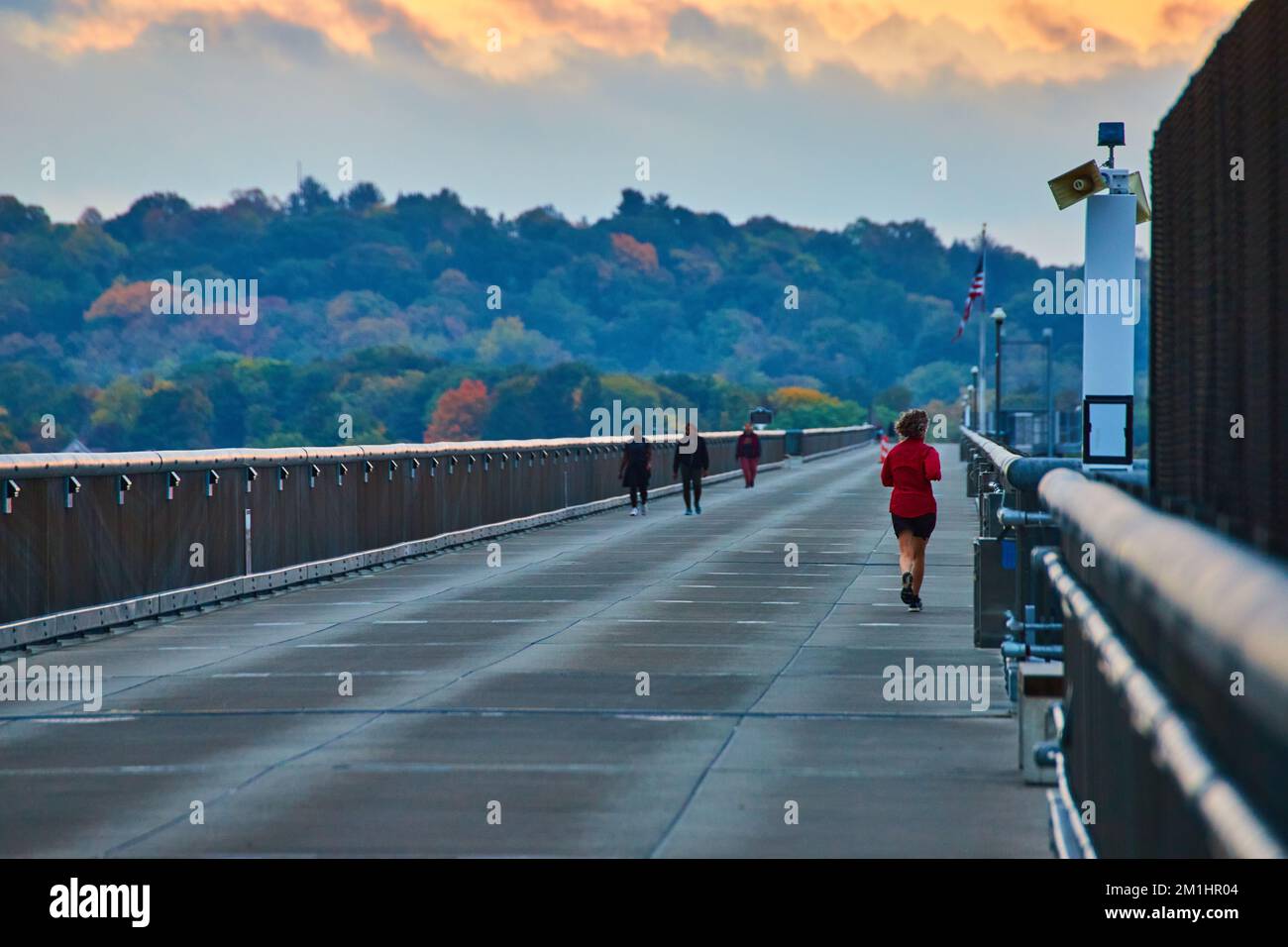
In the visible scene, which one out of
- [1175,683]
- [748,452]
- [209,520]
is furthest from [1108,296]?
[748,452]

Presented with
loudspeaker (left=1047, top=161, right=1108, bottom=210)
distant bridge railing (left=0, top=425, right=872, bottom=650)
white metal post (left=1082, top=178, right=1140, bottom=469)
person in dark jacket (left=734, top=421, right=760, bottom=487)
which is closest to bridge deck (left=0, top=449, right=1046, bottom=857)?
distant bridge railing (left=0, top=425, right=872, bottom=650)

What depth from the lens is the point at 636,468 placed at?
1519 inches

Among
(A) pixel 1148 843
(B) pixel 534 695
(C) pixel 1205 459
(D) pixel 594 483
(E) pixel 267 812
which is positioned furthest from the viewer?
(D) pixel 594 483

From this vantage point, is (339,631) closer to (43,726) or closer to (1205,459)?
(43,726)

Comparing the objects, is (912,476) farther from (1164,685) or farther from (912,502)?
(1164,685)

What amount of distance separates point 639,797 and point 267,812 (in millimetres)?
1687

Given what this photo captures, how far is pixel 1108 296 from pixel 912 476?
2.53 metres

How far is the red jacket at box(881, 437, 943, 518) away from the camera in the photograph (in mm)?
18547

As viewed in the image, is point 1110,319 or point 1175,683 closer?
point 1175,683

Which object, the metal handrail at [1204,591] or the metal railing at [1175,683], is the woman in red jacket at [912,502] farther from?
the metal handrail at [1204,591]

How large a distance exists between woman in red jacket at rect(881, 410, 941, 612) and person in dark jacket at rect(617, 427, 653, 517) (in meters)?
19.0
